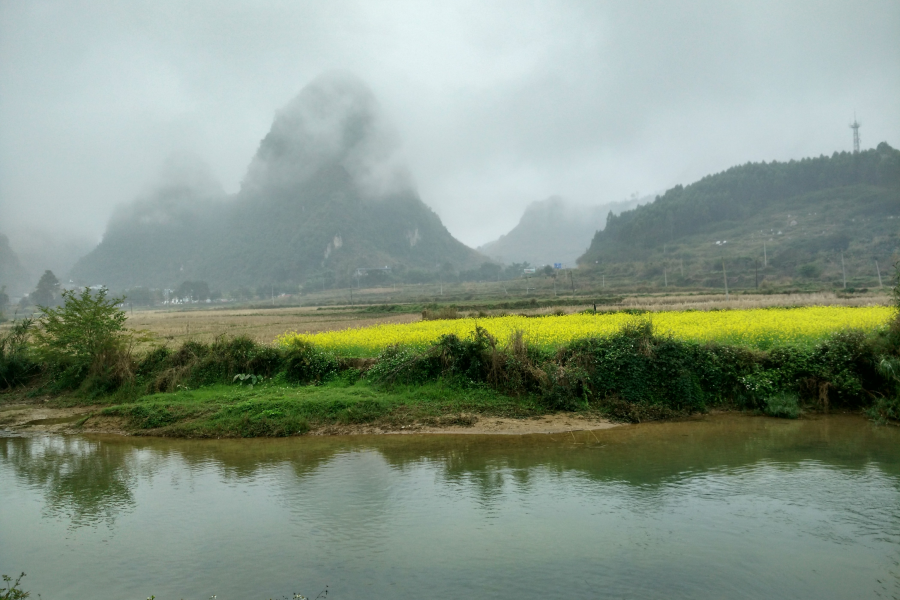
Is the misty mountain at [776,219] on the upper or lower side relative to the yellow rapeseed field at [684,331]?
upper

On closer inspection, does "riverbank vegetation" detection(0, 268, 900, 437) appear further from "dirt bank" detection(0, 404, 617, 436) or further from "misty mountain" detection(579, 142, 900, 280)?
"misty mountain" detection(579, 142, 900, 280)

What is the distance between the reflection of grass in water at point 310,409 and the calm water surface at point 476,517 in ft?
3.43

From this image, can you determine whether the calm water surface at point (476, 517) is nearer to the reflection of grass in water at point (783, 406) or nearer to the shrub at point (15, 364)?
the reflection of grass in water at point (783, 406)

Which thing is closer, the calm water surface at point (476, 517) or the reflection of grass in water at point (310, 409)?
the calm water surface at point (476, 517)

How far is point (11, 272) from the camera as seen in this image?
151375 millimetres

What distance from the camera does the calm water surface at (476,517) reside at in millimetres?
5492

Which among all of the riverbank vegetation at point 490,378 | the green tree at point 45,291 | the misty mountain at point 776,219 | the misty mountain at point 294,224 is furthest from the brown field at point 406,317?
the misty mountain at point 294,224

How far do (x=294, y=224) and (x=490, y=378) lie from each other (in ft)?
523

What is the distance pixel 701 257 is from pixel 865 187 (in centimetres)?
3708

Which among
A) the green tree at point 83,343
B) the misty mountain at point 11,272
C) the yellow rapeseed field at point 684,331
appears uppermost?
the misty mountain at point 11,272

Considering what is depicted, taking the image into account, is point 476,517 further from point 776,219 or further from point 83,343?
point 776,219

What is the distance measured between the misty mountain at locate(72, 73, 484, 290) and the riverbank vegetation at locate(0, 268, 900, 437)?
11408cm

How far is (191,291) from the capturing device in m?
119

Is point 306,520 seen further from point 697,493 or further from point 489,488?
point 697,493
